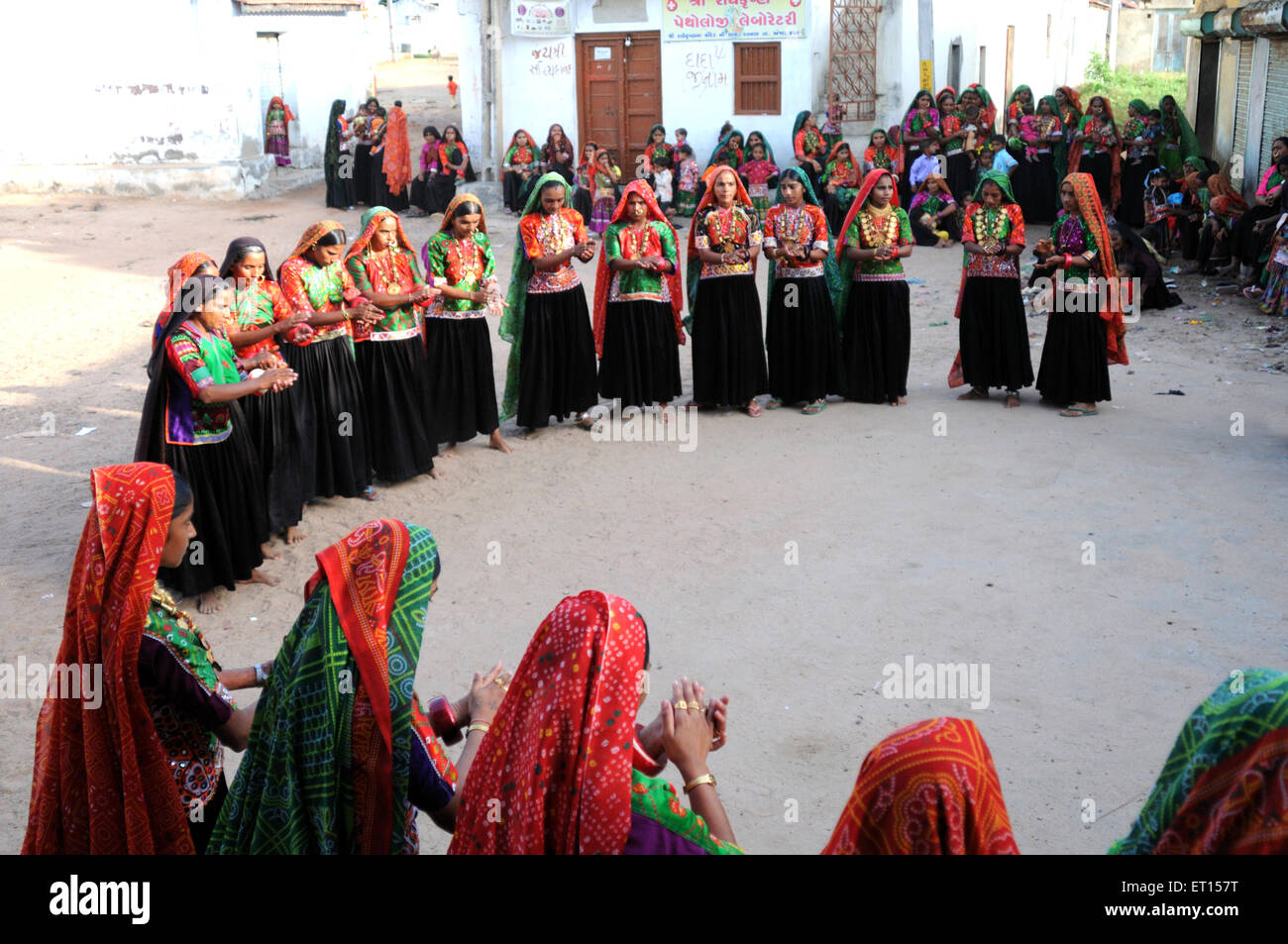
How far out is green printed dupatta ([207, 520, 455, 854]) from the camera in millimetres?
2621

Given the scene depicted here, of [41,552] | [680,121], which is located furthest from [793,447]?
[680,121]

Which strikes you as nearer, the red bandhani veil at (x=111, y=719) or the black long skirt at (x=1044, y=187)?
the red bandhani veil at (x=111, y=719)

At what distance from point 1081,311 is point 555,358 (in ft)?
12.7

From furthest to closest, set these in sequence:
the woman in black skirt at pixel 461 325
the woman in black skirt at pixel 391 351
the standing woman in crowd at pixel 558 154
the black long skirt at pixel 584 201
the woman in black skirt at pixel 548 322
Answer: the standing woman in crowd at pixel 558 154 → the black long skirt at pixel 584 201 → the woman in black skirt at pixel 548 322 → the woman in black skirt at pixel 461 325 → the woman in black skirt at pixel 391 351

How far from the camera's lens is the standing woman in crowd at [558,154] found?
1973 cm

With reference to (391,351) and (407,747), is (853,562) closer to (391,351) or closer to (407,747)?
(391,351)

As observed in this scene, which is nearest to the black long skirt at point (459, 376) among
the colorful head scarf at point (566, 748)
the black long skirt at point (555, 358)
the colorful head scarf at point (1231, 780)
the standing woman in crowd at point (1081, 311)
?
the black long skirt at point (555, 358)

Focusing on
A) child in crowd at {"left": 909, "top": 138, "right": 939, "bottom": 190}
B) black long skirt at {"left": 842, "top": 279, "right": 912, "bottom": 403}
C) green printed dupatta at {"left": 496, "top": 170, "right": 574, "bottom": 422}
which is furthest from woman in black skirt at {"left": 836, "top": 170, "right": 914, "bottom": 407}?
child in crowd at {"left": 909, "top": 138, "right": 939, "bottom": 190}

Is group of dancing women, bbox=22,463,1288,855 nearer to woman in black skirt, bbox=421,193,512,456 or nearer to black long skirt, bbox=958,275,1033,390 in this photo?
woman in black skirt, bbox=421,193,512,456

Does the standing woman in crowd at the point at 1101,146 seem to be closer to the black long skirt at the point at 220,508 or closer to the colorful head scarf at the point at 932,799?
the black long skirt at the point at 220,508

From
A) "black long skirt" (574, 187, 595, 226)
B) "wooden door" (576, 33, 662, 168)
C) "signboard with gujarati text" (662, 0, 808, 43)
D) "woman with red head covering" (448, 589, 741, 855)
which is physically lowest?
"woman with red head covering" (448, 589, 741, 855)

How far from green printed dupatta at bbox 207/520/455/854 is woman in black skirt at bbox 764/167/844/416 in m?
6.83

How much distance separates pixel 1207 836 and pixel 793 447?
6.81 meters

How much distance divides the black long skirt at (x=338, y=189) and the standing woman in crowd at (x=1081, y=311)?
1473 cm
